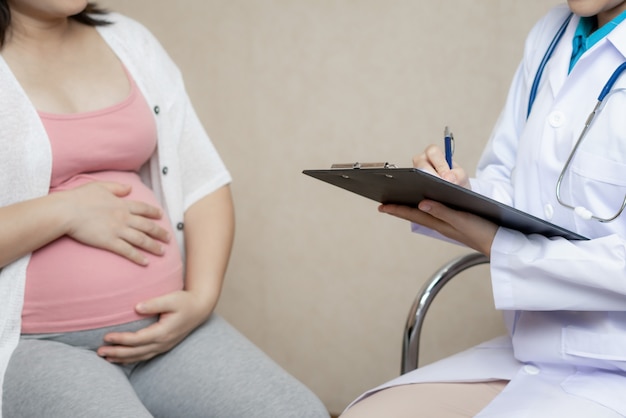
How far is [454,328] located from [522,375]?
112 centimetres

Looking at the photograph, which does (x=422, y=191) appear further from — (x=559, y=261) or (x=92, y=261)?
(x=92, y=261)

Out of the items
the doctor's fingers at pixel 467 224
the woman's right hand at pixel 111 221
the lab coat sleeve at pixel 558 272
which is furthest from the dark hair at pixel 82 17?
the lab coat sleeve at pixel 558 272

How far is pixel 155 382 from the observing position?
4.63 ft

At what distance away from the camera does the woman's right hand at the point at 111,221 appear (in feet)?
4.51

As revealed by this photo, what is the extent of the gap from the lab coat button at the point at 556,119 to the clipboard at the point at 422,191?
0.63 ft

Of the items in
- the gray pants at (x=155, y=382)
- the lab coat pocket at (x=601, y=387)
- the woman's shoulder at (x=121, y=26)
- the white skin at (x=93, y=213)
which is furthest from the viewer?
the woman's shoulder at (x=121, y=26)

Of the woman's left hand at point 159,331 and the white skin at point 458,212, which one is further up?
the white skin at point 458,212

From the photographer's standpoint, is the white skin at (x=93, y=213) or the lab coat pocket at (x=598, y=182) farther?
the white skin at (x=93, y=213)

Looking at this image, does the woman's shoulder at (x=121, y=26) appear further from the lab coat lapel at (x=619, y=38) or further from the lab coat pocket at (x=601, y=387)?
the lab coat pocket at (x=601, y=387)

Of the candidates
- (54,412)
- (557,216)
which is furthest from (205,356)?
(557,216)

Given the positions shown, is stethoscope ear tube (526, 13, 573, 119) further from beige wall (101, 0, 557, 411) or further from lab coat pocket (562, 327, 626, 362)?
beige wall (101, 0, 557, 411)

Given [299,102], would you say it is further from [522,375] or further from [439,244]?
[522,375]

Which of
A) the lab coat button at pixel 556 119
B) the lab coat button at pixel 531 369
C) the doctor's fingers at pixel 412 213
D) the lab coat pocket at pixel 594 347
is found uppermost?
the lab coat button at pixel 556 119

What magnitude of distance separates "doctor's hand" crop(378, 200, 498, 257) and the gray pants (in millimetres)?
392
